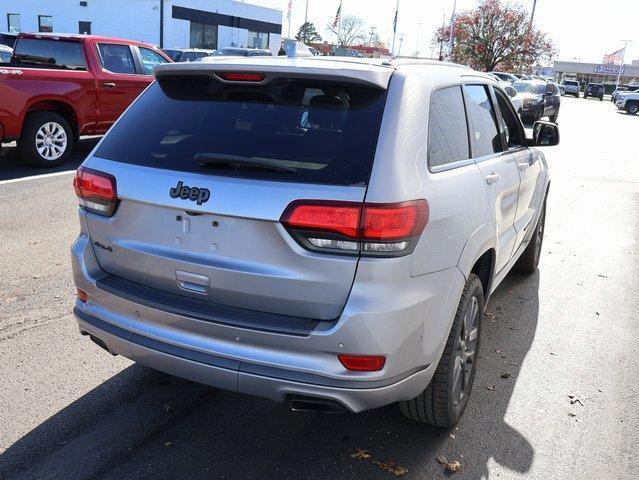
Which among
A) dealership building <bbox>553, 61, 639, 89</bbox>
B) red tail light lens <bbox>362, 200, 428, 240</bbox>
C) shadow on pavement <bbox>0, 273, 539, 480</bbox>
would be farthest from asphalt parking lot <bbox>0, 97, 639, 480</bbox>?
dealership building <bbox>553, 61, 639, 89</bbox>

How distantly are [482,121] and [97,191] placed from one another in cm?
230

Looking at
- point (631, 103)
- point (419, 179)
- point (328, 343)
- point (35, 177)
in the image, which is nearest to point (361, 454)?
point (328, 343)

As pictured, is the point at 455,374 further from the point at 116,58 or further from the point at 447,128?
the point at 116,58

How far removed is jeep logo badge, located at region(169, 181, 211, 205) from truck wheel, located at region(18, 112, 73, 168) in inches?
302

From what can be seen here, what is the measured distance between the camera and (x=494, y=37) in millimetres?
48312

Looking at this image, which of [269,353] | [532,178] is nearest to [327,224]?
[269,353]

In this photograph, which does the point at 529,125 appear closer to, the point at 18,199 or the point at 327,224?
the point at 18,199

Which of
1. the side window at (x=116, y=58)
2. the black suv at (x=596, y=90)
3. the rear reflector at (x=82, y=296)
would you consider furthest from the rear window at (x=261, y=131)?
the black suv at (x=596, y=90)

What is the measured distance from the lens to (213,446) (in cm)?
310

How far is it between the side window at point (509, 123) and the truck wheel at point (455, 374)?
156 centimetres

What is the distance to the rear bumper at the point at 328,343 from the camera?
2.48 m

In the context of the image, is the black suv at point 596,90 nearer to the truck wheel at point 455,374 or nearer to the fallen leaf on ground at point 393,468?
the truck wheel at point 455,374

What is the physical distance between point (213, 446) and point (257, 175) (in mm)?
1407

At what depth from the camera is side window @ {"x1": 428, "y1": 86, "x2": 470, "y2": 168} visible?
2.94m
